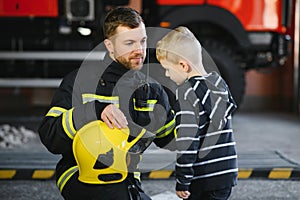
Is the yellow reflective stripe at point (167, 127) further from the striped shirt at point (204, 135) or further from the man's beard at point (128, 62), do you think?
the man's beard at point (128, 62)

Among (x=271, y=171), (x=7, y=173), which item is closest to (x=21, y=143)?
(x=7, y=173)

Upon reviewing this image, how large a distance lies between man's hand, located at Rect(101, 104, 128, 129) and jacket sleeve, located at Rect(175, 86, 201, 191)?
0.37 meters

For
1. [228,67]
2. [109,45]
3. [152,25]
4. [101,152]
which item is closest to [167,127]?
[101,152]

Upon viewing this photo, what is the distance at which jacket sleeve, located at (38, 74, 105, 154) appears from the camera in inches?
101

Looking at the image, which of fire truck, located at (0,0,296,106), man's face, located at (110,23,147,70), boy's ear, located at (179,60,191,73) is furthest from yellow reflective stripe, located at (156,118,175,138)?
fire truck, located at (0,0,296,106)

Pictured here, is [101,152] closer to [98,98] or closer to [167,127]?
[98,98]

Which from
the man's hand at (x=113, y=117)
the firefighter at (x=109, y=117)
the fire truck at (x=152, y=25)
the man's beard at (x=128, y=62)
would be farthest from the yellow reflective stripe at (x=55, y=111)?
the fire truck at (x=152, y=25)

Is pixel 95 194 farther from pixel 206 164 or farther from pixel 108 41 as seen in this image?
pixel 108 41

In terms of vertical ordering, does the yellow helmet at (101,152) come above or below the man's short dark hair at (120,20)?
below

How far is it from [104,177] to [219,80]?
33.0 inches

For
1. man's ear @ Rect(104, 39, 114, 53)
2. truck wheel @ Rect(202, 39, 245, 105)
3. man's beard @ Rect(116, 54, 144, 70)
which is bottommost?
truck wheel @ Rect(202, 39, 245, 105)

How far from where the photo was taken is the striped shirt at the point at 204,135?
279 centimetres

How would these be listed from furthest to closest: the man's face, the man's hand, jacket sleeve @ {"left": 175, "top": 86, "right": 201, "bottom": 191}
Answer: jacket sleeve @ {"left": 175, "top": 86, "right": 201, "bottom": 191} → the man's face → the man's hand

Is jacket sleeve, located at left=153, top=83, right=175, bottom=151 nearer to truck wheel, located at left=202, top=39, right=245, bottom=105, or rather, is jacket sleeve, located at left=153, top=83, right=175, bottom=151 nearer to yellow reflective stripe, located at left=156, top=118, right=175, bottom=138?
yellow reflective stripe, located at left=156, top=118, right=175, bottom=138
